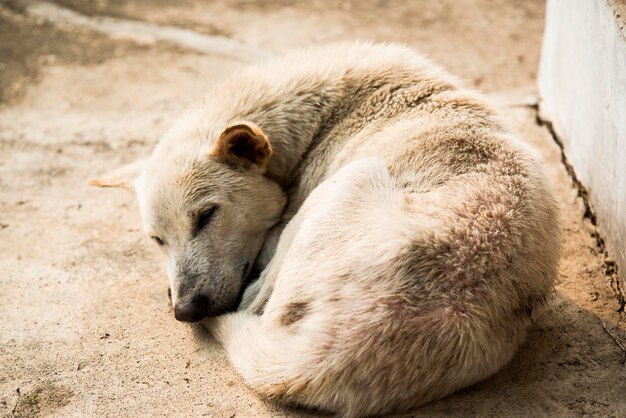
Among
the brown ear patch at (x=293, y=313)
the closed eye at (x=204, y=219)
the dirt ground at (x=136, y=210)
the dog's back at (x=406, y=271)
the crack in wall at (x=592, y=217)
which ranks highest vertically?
the dog's back at (x=406, y=271)

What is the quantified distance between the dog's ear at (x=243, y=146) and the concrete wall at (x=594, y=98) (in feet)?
6.80

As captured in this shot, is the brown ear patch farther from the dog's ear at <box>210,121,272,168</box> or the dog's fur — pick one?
the dog's ear at <box>210,121,272,168</box>

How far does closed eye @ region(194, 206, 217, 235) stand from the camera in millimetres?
4555

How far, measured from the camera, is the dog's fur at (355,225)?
3.43 metres

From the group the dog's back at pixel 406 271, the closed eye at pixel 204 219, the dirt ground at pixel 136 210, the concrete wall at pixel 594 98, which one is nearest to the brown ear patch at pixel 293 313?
the dog's back at pixel 406 271

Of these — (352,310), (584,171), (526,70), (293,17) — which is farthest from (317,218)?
(293,17)

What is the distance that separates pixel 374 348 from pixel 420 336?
0.21 m

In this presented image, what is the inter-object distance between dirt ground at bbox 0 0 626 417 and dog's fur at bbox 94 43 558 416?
0.26 meters

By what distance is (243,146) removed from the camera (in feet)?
15.0

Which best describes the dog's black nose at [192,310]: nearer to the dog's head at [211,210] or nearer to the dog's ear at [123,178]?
the dog's head at [211,210]

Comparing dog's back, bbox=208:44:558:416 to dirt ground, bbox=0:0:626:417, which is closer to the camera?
dog's back, bbox=208:44:558:416

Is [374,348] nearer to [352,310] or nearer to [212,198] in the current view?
[352,310]

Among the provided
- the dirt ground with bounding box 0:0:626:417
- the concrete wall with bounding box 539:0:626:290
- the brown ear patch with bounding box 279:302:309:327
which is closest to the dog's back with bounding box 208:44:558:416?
the brown ear patch with bounding box 279:302:309:327

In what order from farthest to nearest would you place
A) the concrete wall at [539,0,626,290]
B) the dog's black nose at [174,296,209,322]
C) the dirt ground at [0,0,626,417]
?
the concrete wall at [539,0,626,290], the dog's black nose at [174,296,209,322], the dirt ground at [0,0,626,417]
